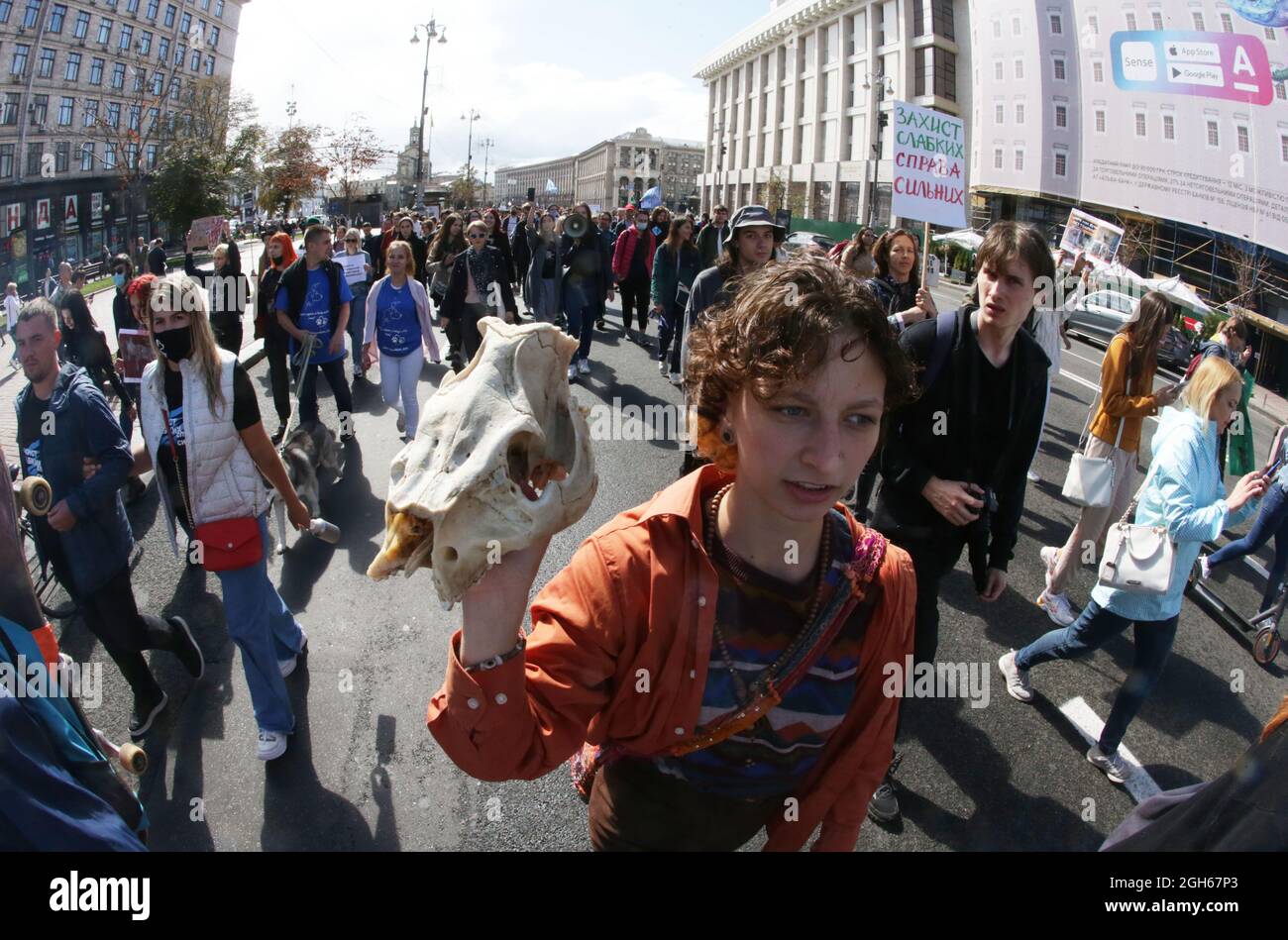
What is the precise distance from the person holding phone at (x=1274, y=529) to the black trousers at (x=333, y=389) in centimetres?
797

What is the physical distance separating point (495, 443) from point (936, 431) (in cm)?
251

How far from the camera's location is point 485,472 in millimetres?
1035

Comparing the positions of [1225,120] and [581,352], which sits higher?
[1225,120]

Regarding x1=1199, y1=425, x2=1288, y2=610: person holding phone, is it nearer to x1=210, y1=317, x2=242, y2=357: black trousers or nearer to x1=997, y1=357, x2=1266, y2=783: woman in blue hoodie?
x1=997, y1=357, x2=1266, y2=783: woman in blue hoodie

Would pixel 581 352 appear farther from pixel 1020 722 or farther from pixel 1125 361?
pixel 1020 722

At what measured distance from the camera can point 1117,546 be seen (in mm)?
3453

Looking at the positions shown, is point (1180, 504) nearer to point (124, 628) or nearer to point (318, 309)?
point (124, 628)

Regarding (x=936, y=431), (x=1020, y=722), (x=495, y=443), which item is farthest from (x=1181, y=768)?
(x=495, y=443)

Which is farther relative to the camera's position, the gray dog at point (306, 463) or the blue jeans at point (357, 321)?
the blue jeans at point (357, 321)

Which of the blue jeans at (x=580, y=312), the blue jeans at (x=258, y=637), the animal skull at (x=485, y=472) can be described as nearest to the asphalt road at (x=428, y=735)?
the blue jeans at (x=258, y=637)

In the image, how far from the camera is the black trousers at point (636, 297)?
13.5 m

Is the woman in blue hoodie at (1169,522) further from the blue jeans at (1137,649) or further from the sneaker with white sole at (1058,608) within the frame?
the sneaker with white sole at (1058,608)

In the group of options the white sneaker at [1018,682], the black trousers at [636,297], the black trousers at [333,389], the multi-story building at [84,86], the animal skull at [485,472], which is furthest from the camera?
the multi-story building at [84,86]

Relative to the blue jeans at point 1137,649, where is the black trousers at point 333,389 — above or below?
above
